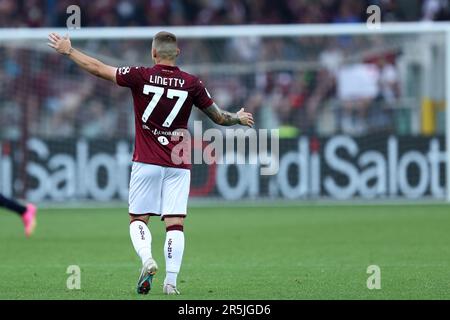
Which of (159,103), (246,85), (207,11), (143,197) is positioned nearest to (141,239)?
(143,197)

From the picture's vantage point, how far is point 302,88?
23.6 m

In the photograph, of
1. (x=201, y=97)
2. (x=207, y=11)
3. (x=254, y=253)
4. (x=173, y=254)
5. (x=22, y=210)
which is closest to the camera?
(x=173, y=254)

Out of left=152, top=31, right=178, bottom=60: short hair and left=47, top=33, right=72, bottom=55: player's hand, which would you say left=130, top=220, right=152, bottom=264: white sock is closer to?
left=152, top=31, right=178, bottom=60: short hair

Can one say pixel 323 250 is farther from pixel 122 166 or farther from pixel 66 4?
pixel 66 4

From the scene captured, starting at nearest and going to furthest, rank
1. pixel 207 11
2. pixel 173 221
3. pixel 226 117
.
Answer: pixel 173 221
pixel 226 117
pixel 207 11

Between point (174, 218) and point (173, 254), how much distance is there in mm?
318

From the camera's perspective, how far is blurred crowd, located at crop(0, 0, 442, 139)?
901 inches

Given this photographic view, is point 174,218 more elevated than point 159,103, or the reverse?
point 159,103

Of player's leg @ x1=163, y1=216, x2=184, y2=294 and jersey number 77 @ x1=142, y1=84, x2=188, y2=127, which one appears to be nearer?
player's leg @ x1=163, y1=216, x2=184, y2=294

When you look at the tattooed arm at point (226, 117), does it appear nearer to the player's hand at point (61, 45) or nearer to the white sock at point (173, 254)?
the white sock at point (173, 254)

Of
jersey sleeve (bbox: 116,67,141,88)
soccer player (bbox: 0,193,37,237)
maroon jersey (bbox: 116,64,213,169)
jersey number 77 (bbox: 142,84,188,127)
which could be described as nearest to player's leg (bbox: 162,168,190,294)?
maroon jersey (bbox: 116,64,213,169)

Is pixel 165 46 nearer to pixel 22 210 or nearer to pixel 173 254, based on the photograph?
pixel 173 254

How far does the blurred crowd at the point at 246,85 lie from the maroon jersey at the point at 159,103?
12.5 meters

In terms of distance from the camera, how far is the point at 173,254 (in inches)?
384
